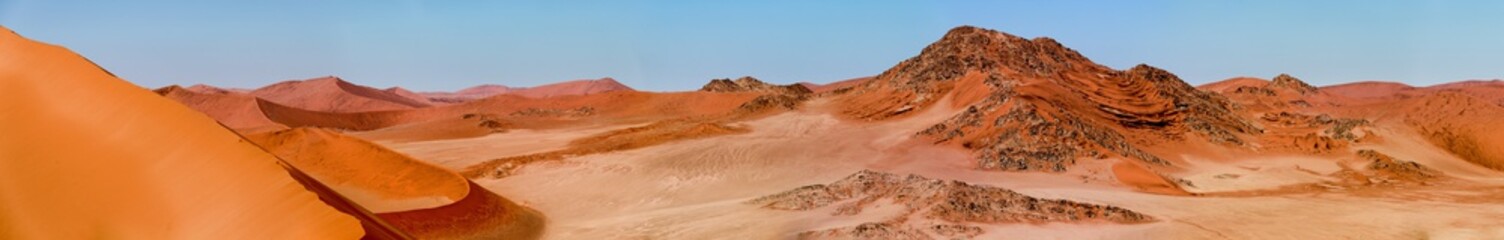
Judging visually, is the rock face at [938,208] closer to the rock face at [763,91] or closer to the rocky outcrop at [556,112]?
the rock face at [763,91]

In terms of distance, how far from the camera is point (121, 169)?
6.46 metres

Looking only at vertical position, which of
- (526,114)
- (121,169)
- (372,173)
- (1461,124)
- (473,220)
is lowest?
(473,220)

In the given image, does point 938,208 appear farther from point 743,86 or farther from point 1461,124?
point 743,86

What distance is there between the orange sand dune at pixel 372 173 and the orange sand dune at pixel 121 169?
1015 centimetres

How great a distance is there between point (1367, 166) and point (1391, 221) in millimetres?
13612

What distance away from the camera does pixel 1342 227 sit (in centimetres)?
1605

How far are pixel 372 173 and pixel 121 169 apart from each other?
13.9 metres

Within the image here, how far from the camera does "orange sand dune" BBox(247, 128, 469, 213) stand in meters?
18.1

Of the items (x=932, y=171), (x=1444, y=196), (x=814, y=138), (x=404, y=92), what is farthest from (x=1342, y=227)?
(x=404, y=92)

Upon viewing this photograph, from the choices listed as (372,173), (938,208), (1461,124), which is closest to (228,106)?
(372,173)

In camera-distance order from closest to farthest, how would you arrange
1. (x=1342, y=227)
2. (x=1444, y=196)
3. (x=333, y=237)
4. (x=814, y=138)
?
(x=333, y=237) → (x=1342, y=227) → (x=1444, y=196) → (x=814, y=138)

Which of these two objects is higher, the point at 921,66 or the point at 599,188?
the point at 921,66

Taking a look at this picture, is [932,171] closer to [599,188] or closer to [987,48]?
[599,188]

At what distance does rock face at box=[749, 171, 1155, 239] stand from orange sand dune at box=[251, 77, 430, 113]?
55065mm
